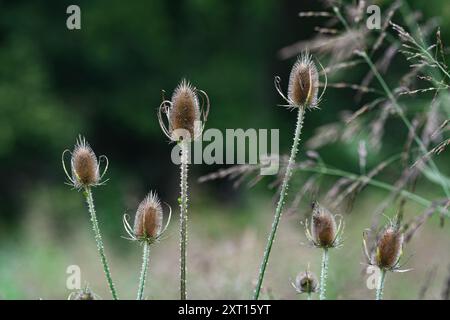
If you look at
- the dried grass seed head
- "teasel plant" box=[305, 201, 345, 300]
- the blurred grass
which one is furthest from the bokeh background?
"teasel plant" box=[305, 201, 345, 300]

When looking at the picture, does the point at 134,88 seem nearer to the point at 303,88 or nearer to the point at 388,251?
the point at 303,88

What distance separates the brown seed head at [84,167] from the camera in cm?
193

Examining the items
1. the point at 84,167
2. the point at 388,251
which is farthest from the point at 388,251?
the point at 84,167

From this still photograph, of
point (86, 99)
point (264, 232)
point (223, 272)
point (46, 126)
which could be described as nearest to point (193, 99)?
point (223, 272)

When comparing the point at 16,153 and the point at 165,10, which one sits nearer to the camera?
the point at 16,153

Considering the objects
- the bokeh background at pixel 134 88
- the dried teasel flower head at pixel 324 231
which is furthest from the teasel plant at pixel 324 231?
the bokeh background at pixel 134 88

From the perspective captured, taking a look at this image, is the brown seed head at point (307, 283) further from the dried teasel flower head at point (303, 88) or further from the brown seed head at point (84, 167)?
the brown seed head at point (84, 167)

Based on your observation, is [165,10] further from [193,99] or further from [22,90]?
[193,99]

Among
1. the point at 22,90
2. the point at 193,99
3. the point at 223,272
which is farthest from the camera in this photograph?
the point at 22,90

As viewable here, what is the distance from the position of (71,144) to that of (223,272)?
9.55 m

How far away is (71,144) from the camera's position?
1354 centimetres

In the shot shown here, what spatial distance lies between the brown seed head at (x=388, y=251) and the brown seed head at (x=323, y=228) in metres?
0.11

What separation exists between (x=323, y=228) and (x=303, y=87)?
13.3 inches

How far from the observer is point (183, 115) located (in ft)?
6.19
